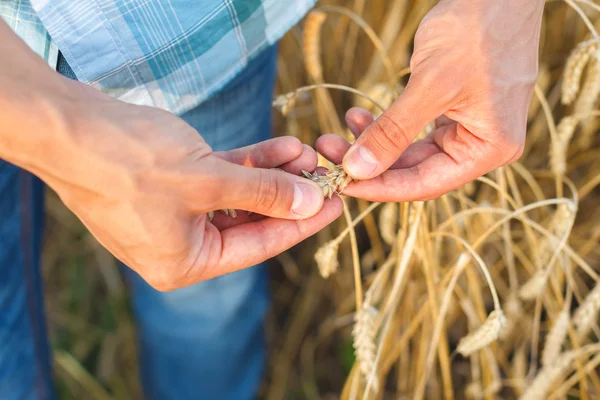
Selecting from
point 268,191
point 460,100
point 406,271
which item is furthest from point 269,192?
point 406,271

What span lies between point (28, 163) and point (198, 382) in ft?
2.48

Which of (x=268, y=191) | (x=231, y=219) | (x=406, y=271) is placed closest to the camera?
(x=268, y=191)

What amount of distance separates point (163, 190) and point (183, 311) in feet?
1.71

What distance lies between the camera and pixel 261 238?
0.56 m

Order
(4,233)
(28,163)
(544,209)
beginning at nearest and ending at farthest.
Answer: (28,163) < (4,233) < (544,209)

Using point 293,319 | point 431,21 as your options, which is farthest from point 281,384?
point 431,21

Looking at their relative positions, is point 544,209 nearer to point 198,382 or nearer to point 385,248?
point 385,248

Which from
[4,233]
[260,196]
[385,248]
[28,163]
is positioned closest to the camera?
[28,163]

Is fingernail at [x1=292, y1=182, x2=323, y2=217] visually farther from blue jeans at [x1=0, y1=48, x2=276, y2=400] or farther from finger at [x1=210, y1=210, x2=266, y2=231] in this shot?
blue jeans at [x1=0, y1=48, x2=276, y2=400]

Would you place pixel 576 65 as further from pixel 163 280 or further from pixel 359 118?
pixel 163 280

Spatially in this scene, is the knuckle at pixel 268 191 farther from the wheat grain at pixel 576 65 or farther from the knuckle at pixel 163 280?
the wheat grain at pixel 576 65

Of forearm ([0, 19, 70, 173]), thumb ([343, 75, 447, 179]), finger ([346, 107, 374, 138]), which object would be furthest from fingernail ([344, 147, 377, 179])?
forearm ([0, 19, 70, 173])

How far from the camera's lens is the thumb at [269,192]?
0.47 m

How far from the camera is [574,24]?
1.08m
